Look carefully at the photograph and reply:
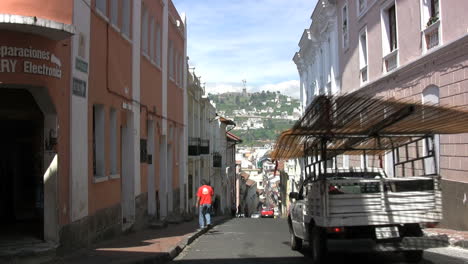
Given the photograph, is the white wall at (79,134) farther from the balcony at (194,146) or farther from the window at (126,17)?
the balcony at (194,146)

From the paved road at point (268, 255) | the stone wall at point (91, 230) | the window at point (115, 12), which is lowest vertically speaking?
the paved road at point (268, 255)

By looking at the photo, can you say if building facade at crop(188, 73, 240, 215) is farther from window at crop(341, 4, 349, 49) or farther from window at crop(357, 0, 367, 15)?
window at crop(357, 0, 367, 15)

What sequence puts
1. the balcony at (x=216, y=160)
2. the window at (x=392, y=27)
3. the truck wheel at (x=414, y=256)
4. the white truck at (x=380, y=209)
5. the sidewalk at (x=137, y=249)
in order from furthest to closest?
the balcony at (x=216, y=160) → the window at (x=392, y=27) → the truck wheel at (x=414, y=256) → the sidewalk at (x=137, y=249) → the white truck at (x=380, y=209)

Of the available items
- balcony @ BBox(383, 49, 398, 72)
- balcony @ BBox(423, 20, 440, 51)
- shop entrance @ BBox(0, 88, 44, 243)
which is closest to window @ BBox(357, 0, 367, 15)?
balcony @ BBox(383, 49, 398, 72)

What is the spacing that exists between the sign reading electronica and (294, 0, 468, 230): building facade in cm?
598

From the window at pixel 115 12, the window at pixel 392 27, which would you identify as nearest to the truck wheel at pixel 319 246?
the window at pixel 115 12

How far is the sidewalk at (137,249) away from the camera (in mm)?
9117

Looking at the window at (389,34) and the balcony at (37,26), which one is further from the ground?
the window at (389,34)

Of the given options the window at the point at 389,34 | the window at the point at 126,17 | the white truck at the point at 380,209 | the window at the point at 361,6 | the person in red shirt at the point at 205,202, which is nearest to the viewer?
the white truck at the point at 380,209

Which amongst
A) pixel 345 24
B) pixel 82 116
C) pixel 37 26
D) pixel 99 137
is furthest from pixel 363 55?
pixel 37 26

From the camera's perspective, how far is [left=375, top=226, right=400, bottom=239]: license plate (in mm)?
8812

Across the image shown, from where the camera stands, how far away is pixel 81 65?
406 inches

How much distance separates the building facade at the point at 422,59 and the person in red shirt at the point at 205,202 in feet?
20.2

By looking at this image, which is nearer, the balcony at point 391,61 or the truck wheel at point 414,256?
the truck wheel at point 414,256
